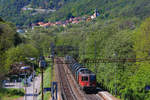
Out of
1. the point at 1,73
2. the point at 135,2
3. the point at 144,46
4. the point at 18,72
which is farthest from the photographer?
the point at 135,2

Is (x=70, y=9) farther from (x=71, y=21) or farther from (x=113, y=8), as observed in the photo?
(x=113, y=8)

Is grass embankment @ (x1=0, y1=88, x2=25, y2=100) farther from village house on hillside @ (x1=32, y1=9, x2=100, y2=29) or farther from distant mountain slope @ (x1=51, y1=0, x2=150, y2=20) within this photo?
distant mountain slope @ (x1=51, y1=0, x2=150, y2=20)

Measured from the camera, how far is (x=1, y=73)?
24.4 metres

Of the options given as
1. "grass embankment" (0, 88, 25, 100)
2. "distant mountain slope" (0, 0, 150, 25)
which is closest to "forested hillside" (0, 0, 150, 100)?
"distant mountain slope" (0, 0, 150, 25)

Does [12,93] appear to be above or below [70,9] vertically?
below

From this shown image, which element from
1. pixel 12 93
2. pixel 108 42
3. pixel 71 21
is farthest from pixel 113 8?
pixel 12 93

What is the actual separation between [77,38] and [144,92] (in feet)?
94.6

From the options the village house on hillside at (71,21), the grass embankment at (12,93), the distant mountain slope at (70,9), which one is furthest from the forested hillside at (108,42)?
the grass embankment at (12,93)

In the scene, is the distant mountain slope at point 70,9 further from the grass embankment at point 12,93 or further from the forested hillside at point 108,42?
the grass embankment at point 12,93

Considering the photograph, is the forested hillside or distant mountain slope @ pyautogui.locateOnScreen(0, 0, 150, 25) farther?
distant mountain slope @ pyautogui.locateOnScreen(0, 0, 150, 25)

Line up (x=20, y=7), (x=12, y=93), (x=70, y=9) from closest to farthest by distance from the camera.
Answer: (x=12, y=93) → (x=70, y=9) → (x=20, y=7)

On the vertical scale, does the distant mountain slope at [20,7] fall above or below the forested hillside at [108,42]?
above

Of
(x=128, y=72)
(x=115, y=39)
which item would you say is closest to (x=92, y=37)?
(x=115, y=39)

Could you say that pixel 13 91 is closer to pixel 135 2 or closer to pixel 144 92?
pixel 144 92
